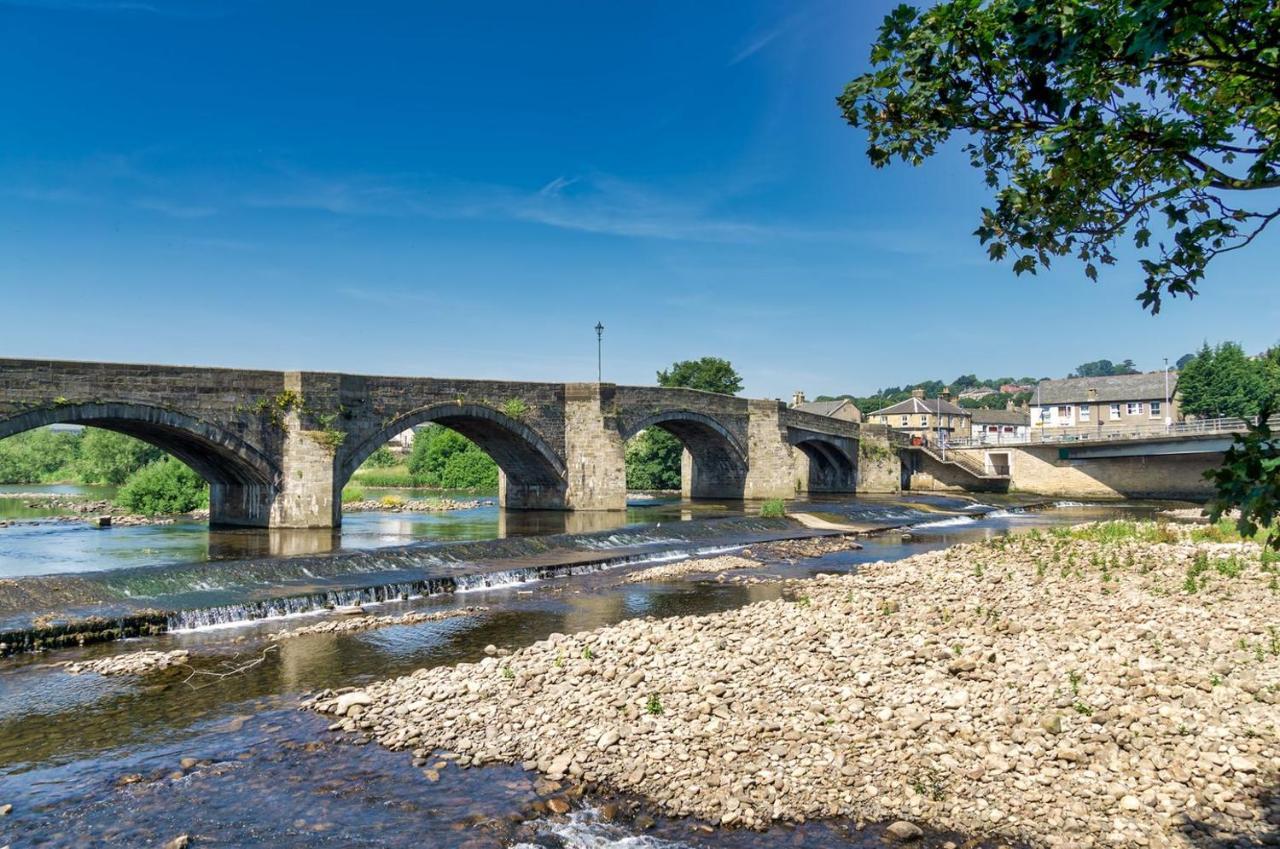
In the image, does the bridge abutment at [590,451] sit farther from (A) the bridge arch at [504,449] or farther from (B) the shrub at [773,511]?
(B) the shrub at [773,511]

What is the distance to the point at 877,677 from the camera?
10.5 meters

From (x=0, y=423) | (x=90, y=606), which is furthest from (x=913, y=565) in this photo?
(x=0, y=423)

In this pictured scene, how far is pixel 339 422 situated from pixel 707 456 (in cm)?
2769

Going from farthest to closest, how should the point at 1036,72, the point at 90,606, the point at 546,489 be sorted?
the point at 546,489 < the point at 90,606 < the point at 1036,72

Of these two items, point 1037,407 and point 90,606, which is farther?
point 1037,407

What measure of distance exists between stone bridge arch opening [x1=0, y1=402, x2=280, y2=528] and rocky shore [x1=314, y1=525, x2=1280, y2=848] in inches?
731

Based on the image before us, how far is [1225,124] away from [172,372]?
2849 centimetres

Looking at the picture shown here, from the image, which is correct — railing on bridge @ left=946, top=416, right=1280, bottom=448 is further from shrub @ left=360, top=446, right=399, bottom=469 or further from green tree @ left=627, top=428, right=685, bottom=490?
shrub @ left=360, top=446, right=399, bottom=469

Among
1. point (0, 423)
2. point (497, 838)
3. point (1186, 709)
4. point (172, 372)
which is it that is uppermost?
point (172, 372)

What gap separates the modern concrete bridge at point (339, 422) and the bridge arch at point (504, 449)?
2.8 inches

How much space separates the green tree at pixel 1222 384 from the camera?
79312 mm

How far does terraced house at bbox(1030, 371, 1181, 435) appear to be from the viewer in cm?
8019

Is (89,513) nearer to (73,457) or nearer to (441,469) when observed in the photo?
(441,469)

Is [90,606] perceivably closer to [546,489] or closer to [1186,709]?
[1186,709]
